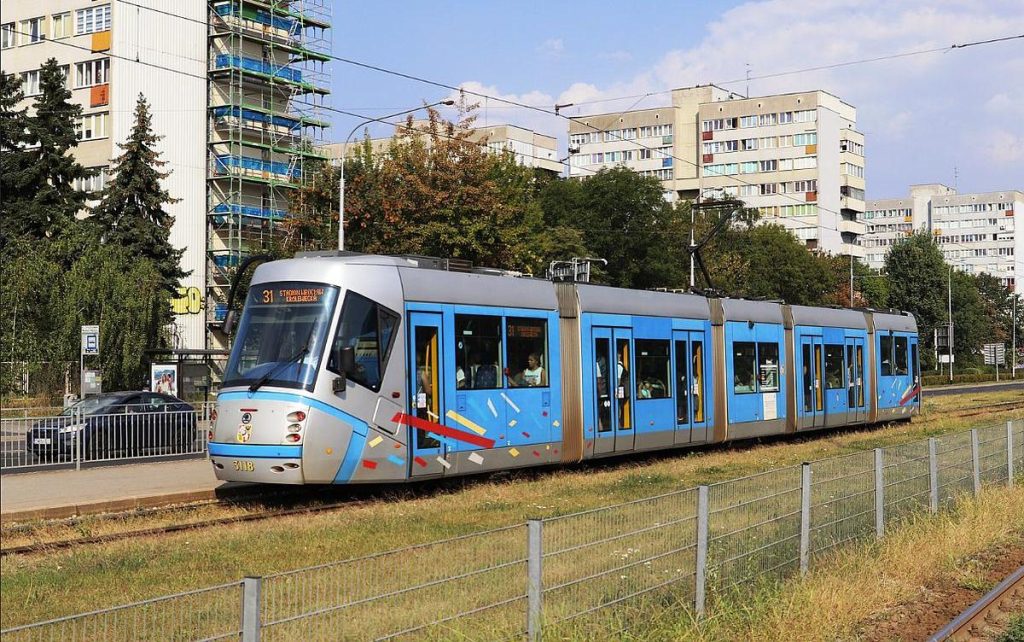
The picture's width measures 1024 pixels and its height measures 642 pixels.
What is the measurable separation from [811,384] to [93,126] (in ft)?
153

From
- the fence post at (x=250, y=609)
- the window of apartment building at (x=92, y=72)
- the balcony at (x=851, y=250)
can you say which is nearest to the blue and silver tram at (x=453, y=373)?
the fence post at (x=250, y=609)

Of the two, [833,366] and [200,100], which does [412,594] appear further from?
[200,100]

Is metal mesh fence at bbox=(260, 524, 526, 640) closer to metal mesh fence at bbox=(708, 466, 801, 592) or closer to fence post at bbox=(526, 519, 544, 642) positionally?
fence post at bbox=(526, 519, 544, 642)

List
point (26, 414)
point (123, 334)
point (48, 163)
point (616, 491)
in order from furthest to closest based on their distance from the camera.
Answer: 1. point (48, 163)
2. point (123, 334)
3. point (26, 414)
4. point (616, 491)

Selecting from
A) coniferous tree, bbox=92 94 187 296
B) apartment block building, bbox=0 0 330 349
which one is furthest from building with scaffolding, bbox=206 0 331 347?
coniferous tree, bbox=92 94 187 296

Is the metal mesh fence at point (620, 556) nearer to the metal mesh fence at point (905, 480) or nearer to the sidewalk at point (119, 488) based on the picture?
the metal mesh fence at point (905, 480)

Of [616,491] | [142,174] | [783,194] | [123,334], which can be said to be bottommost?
[616,491]

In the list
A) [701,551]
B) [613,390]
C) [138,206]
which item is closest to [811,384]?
[613,390]

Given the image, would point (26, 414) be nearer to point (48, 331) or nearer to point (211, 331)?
point (48, 331)

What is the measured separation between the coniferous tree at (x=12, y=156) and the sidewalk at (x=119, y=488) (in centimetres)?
2678

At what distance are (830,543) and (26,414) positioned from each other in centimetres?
1549

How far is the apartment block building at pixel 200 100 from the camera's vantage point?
61750mm

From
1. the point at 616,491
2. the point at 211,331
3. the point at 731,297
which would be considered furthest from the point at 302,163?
the point at 616,491

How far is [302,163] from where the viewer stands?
6662cm
